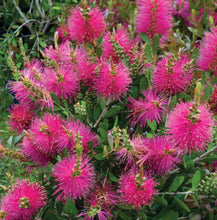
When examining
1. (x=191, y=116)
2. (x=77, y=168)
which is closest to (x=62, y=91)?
(x=77, y=168)

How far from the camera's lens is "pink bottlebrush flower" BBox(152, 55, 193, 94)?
1.16 m

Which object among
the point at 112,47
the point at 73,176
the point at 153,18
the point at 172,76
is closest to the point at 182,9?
the point at 153,18

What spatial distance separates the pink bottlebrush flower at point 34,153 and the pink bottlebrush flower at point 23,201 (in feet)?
0.32

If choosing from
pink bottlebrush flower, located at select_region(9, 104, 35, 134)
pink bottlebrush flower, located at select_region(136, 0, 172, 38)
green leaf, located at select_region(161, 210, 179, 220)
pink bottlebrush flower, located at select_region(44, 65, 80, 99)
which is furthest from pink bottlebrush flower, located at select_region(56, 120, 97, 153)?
pink bottlebrush flower, located at select_region(136, 0, 172, 38)

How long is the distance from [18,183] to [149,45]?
0.71 metres

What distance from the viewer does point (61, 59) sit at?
1321mm

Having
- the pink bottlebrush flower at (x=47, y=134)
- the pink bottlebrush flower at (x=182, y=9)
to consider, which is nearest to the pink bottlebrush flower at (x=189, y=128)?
the pink bottlebrush flower at (x=47, y=134)

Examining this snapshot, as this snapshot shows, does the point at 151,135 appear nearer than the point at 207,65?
Yes

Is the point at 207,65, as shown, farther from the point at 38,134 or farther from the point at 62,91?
the point at 38,134

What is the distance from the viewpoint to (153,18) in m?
1.30

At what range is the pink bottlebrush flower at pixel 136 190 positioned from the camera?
1000mm

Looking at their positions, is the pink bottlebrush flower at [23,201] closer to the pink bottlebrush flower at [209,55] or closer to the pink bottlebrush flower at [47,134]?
the pink bottlebrush flower at [47,134]

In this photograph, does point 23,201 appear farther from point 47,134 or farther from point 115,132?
point 115,132

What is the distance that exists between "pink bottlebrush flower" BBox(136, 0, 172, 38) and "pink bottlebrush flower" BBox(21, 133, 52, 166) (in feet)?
2.04
